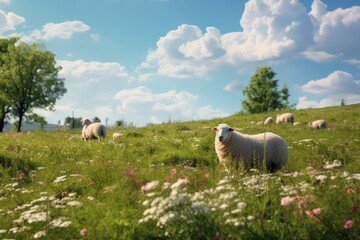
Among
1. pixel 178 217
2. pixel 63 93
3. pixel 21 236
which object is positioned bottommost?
pixel 21 236

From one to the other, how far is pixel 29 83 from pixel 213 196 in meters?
58.5

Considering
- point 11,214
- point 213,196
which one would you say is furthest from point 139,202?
point 11,214

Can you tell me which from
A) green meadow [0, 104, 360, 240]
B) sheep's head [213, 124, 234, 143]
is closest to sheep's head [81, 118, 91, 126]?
green meadow [0, 104, 360, 240]

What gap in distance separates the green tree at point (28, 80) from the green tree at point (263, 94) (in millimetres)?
34172

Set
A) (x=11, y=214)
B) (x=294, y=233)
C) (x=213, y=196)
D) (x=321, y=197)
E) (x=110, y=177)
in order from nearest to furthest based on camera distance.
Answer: (x=294, y=233) → (x=213, y=196) → (x=321, y=197) → (x=11, y=214) → (x=110, y=177)

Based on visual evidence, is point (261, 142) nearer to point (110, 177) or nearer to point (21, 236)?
point (110, 177)

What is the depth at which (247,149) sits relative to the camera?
1143 centimetres

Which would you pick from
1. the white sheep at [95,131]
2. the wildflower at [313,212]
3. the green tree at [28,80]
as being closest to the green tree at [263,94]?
the green tree at [28,80]

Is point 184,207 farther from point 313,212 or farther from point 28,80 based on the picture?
point 28,80

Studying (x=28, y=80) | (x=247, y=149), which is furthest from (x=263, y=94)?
(x=247, y=149)

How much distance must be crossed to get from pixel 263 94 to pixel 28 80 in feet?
136

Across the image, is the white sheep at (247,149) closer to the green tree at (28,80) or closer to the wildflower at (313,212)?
the wildflower at (313,212)

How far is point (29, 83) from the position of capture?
58.6m

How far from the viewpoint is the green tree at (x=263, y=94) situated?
7088 centimetres
